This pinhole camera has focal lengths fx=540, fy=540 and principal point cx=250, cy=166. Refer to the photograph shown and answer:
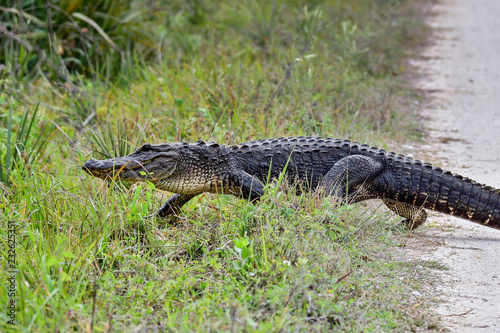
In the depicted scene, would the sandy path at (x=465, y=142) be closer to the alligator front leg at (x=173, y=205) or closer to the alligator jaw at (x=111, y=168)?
the alligator front leg at (x=173, y=205)

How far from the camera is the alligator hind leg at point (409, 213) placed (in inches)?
159

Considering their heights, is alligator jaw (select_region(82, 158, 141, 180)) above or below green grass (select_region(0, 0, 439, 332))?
above

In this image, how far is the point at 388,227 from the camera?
159 inches

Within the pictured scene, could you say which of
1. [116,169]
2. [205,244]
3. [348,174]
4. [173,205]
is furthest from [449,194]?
[116,169]

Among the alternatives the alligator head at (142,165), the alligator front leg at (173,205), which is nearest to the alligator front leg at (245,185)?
the alligator front leg at (173,205)

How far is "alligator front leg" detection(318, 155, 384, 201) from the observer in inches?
155

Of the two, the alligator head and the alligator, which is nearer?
the alligator head

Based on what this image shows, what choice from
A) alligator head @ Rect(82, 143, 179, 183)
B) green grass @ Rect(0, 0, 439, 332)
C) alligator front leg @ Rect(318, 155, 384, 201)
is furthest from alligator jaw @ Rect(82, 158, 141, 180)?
alligator front leg @ Rect(318, 155, 384, 201)

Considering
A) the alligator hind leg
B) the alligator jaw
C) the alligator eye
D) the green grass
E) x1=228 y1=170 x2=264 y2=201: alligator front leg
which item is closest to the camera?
the green grass

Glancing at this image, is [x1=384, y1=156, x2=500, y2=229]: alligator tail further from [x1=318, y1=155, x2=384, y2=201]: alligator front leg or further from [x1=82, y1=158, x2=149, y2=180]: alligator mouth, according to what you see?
[x1=82, y1=158, x2=149, y2=180]: alligator mouth

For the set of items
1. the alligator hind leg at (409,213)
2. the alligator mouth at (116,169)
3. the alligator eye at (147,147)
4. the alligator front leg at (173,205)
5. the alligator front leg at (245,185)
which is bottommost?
the alligator front leg at (173,205)

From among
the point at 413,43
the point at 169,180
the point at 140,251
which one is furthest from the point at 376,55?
the point at 140,251

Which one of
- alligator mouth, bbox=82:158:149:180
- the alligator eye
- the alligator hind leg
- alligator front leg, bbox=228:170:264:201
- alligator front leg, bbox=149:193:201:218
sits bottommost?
alligator front leg, bbox=149:193:201:218

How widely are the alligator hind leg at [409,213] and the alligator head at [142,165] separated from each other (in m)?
1.68
